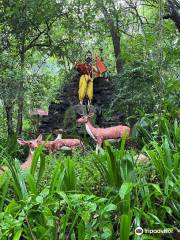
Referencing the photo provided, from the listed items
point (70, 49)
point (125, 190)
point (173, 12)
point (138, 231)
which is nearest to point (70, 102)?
point (70, 49)

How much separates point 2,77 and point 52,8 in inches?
Result: 70.8

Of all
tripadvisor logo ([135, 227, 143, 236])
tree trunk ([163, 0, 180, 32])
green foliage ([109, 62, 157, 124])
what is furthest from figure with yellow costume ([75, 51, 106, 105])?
tripadvisor logo ([135, 227, 143, 236])

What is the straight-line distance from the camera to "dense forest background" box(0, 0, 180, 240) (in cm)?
248

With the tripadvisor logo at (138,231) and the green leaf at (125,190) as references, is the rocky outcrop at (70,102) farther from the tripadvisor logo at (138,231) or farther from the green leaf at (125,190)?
the tripadvisor logo at (138,231)

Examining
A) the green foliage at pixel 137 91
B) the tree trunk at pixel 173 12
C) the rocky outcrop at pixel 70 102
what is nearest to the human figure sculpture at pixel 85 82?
the rocky outcrop at pixel 70 102

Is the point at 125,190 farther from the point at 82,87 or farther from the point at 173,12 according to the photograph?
the point at 173,12

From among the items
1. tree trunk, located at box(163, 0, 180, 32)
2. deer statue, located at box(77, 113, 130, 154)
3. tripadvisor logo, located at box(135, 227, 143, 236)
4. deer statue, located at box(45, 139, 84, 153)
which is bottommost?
tripadvisor logo, located at box(135, 227, 143, 236)

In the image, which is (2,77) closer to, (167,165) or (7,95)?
(7,95)

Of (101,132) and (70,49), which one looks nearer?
(101,132)

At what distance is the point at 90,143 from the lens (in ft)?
21.8

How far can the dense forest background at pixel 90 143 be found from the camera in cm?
248

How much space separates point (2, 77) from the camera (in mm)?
5980

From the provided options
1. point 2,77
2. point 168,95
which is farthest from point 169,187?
point 2,77

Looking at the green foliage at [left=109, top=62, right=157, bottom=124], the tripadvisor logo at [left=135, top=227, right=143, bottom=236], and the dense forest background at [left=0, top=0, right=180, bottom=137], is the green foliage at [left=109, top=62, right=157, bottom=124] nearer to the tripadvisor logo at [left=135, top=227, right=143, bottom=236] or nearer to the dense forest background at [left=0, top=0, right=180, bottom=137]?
the dense forest background at [left=0, top=0, right=180, bottom=137]
